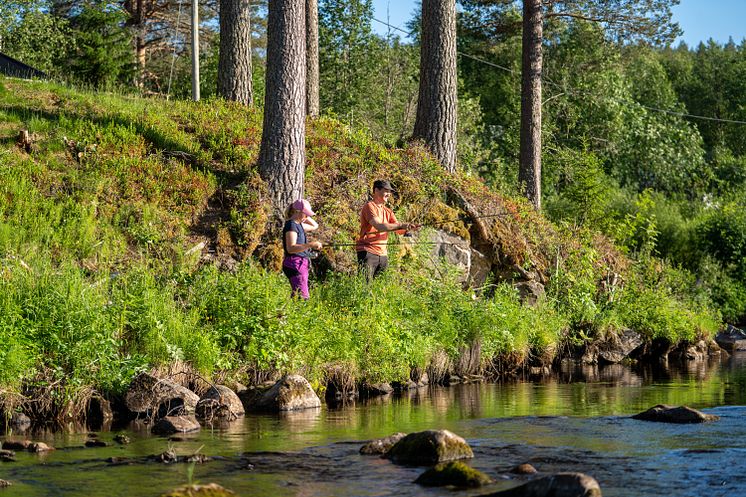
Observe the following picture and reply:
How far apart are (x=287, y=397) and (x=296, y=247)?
2328mm

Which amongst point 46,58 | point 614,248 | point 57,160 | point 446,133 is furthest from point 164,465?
point 46,58

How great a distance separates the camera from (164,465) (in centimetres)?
761

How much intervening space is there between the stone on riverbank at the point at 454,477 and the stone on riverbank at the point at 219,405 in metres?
3.77

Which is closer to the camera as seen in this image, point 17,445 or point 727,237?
point 17,445

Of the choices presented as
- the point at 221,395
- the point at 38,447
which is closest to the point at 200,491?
the point at 38,447

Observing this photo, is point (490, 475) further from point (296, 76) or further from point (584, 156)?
point (584, 156)

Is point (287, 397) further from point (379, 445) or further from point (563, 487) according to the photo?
point (563, 487)

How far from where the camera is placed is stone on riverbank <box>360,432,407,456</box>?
26.7 ft

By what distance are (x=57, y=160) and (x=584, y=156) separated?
11627mm

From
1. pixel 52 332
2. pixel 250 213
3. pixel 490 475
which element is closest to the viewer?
pixel 490 475

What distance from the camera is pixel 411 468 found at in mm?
7508

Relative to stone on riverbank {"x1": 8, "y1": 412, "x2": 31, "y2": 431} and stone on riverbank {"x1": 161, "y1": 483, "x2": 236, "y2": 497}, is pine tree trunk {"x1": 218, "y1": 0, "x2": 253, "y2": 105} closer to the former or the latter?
stone on riverbank {"x1": 8, "y1": 412, "x2": 31, "y2": 431}

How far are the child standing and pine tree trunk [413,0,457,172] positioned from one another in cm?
682

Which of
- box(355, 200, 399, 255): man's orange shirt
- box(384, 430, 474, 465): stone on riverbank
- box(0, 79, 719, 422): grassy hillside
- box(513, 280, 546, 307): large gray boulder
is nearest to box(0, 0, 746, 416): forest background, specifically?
box(0, 79, 719, 422): grassy hillside
